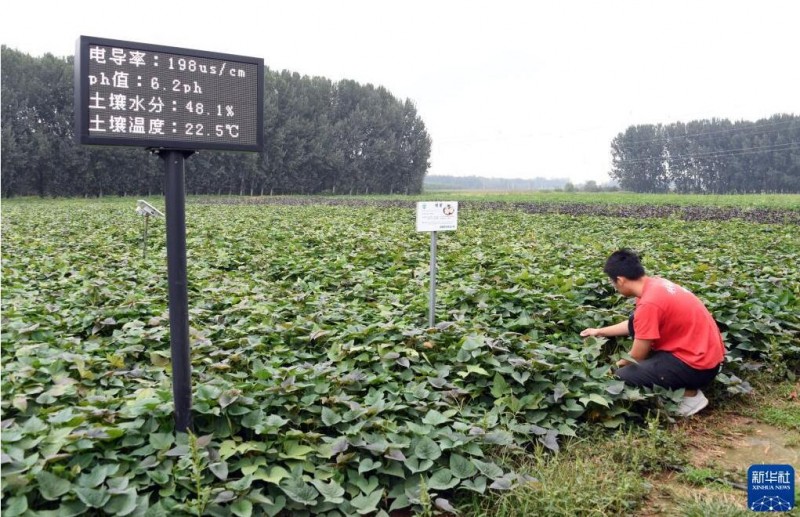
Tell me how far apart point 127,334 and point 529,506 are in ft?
11.0

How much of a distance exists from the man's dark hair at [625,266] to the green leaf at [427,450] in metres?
2.08

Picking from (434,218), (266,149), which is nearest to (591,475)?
(434,218)

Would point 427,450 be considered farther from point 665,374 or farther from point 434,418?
point 665,374

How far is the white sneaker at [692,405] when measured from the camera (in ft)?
14.1

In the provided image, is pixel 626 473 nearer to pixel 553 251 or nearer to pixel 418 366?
pixel 418 366

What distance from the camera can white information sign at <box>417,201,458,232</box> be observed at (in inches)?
208

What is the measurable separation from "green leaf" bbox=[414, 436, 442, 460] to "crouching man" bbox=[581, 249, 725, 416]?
180 cm

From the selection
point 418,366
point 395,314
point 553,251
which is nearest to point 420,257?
point 553,251

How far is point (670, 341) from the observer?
4.45 m

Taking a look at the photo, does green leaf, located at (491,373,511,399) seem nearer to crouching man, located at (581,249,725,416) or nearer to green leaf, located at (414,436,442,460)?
green leaf, located at (414,436,442,460)

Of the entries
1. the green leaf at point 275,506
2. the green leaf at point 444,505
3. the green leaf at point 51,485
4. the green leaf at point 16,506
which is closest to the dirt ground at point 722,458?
the green leaf at point 444,505

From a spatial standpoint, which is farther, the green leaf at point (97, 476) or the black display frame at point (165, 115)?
the black display frame at point (165, 115)

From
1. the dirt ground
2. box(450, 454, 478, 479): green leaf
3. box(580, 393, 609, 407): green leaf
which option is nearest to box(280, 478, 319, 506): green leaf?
box(450, 454, 478, 479): green leaf

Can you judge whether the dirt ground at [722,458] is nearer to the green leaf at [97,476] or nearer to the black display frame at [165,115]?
the green leaf at [97,476]
